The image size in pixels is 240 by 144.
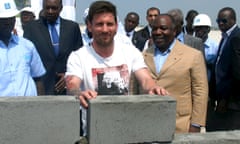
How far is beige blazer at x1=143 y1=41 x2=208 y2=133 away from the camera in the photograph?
3.72m

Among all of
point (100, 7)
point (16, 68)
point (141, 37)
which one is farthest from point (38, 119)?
point (141, 37)

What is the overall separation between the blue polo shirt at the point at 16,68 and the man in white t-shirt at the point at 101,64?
77 centimetres

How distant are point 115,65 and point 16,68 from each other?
1.02 m

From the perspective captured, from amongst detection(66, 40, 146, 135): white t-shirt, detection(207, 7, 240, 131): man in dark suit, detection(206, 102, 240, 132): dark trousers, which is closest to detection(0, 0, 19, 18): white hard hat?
detection(66, 40, 146, 135): white t-shirt

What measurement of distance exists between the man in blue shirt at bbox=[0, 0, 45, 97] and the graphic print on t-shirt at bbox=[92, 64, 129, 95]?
Answer: 0.90 metres

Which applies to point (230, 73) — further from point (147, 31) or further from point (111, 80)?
point (147, 31)

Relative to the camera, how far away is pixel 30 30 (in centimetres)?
509

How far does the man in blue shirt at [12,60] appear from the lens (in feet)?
11.7

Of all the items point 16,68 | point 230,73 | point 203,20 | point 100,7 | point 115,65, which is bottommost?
point 230,73

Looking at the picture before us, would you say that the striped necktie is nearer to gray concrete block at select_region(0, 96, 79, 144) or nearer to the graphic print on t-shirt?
the graphic print on t-shirt

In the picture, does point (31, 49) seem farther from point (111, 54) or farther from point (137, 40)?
point (137, 40)

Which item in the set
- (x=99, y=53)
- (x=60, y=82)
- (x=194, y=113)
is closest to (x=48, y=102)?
(x=99, y=53)

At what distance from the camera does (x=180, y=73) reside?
12.2 ft

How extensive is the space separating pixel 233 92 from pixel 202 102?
0.74 metres
